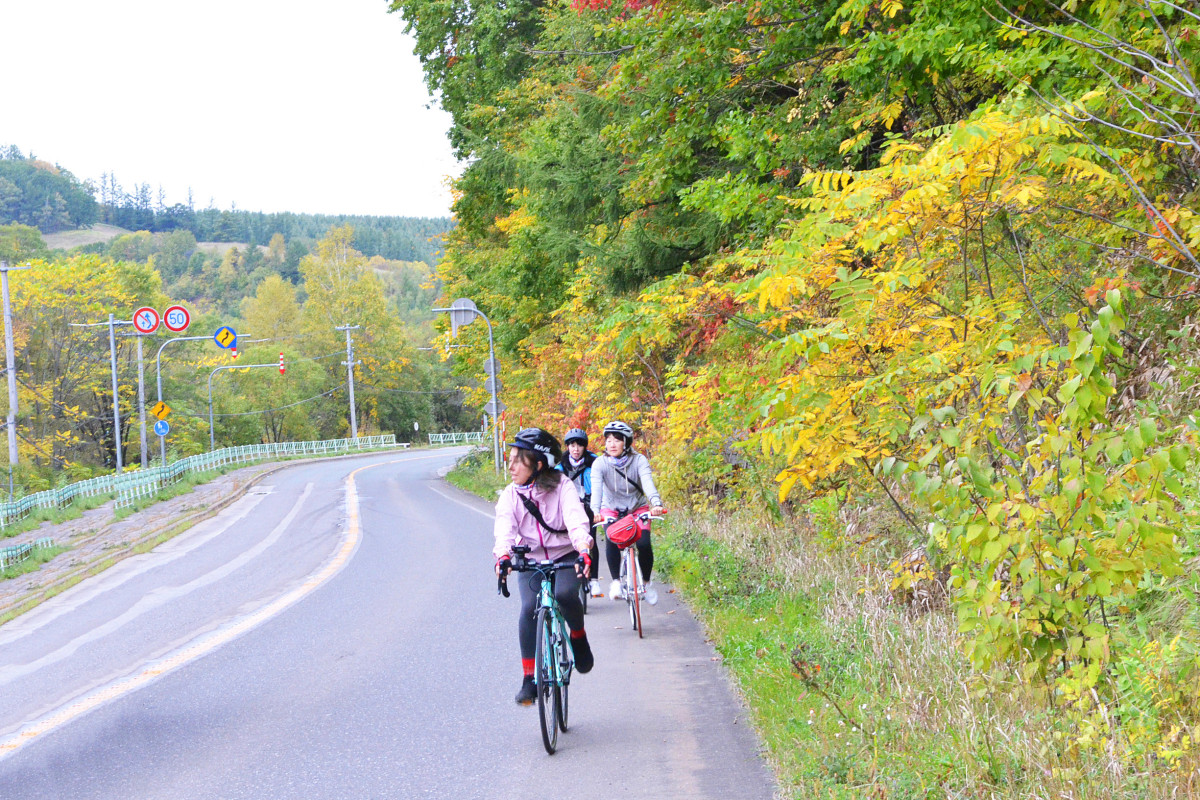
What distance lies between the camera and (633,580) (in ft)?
29.6

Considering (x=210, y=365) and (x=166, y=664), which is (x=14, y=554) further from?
(x=210, y=365)

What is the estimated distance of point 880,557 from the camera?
8.55m

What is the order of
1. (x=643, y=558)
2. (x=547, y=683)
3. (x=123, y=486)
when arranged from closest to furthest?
(x=547, y=683)
(x=643, y=558)
(x=123, y=486)

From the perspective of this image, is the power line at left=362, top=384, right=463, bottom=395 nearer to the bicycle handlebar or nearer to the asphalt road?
the asphalt road

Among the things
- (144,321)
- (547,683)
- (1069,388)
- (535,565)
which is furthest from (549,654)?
(144,321)

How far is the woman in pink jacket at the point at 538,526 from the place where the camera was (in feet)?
20.2

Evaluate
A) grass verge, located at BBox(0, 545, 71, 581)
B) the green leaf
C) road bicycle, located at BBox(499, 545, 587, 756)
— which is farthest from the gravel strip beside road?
the green leaf

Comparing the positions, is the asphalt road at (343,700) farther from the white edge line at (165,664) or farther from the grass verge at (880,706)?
the grass verge at (880,706)

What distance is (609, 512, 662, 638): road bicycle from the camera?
29.6 ft

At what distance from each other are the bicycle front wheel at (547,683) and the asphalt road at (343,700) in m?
0.13

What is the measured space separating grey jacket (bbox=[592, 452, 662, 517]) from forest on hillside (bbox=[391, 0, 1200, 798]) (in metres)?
1.13

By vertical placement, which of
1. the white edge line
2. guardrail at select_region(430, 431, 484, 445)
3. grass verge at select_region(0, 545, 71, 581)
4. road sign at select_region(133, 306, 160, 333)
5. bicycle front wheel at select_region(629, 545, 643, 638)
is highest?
road sign at select_region(133, 306, 160, 333)

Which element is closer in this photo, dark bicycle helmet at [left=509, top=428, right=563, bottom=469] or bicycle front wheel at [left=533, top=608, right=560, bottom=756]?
bicycle front wheel at [left=533, top=608, right=560, bottom=756]

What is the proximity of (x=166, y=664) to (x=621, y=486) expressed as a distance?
4.32 metres
